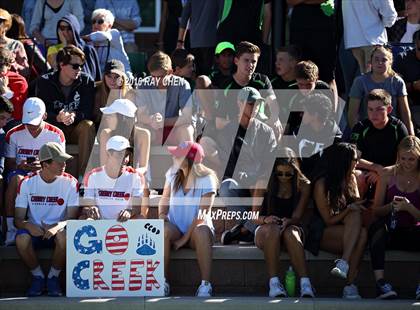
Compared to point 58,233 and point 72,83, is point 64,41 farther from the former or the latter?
point 58,233

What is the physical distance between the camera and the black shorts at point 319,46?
1222 cm

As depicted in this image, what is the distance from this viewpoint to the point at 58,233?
9.89m

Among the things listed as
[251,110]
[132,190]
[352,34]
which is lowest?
[132,190]

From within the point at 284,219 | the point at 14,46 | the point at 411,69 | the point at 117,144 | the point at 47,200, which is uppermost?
the point at 14,46

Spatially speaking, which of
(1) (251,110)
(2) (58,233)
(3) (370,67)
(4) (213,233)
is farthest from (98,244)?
(3) (370,67)

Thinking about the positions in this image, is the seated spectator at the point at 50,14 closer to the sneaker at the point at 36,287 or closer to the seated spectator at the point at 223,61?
the seated spectator at the point at 223,61

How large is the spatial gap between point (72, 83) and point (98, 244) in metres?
2.20

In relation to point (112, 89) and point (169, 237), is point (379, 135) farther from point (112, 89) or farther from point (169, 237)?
point (112, 89)

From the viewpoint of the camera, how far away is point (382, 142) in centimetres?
1055

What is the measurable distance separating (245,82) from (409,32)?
8.23 ft

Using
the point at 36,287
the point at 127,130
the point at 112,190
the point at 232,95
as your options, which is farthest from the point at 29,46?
the point at 36,287

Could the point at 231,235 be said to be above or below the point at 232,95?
below

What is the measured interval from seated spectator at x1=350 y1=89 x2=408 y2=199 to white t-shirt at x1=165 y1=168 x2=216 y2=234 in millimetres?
1468

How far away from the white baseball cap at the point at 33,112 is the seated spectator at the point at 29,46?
7.57 ft
